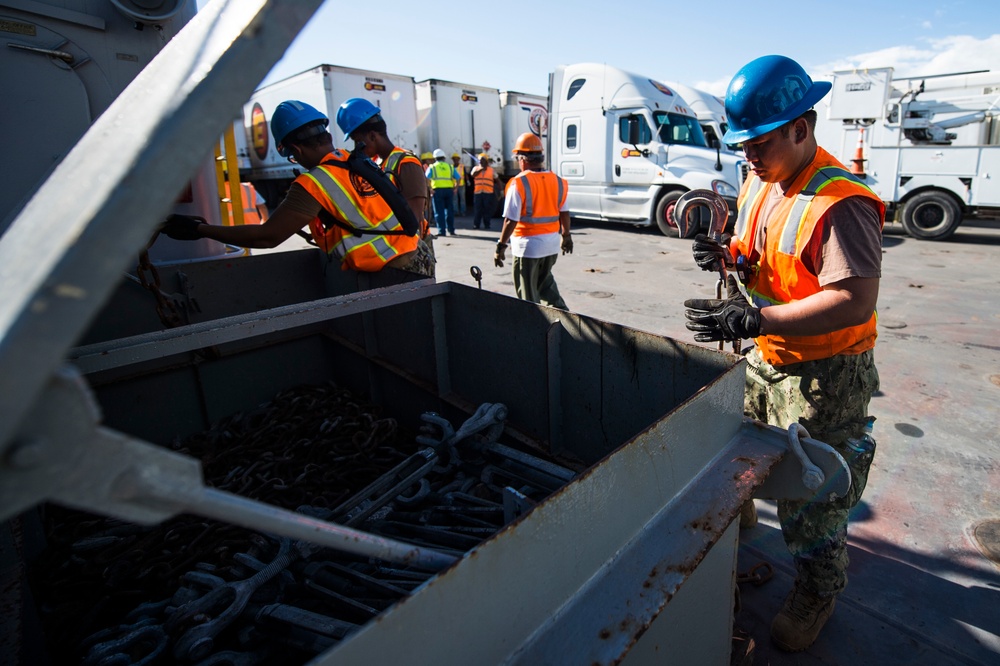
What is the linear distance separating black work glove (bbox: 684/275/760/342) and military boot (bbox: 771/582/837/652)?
3.45 ft

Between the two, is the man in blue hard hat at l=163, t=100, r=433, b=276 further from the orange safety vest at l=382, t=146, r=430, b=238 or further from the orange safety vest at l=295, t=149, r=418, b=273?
the orange safety vest at l=382, t=146, r=430, b=238

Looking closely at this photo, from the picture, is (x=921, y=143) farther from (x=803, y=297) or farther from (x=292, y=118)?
(x=292, y=118)

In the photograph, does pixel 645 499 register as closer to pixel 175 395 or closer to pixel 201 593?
pixel 201 593

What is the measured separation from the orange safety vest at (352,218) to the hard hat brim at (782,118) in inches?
79.5

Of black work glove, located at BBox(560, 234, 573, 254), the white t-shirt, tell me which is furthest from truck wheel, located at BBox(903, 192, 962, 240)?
the white t-shirt

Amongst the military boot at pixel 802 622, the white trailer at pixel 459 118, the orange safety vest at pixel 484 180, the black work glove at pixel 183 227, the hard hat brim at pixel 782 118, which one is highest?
the white trailer at pixel 459 118

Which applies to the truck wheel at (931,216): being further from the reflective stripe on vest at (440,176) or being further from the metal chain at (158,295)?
the metal chain at (158,295)

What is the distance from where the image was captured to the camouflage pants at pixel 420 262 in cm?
391

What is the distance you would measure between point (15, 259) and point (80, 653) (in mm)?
2093

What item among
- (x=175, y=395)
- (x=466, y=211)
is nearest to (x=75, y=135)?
(x=175, y=395)

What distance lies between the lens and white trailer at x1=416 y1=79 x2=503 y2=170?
15367mm

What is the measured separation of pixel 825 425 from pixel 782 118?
1.09 m

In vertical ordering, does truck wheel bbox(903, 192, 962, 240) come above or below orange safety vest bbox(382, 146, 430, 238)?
below

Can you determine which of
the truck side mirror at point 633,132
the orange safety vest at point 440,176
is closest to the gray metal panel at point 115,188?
the truck side mirror at point 633,132
